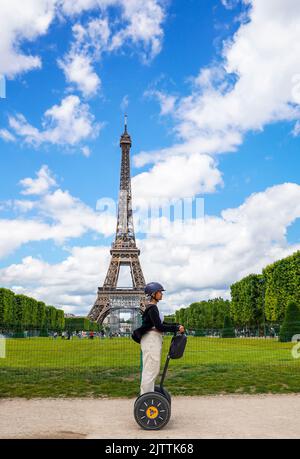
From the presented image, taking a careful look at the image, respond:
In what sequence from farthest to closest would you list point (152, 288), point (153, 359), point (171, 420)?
point (171, 420) → point (152, 288) → point (153, 359)

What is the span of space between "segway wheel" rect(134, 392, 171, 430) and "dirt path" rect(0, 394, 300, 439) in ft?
0.45

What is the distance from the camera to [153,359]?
814 cm

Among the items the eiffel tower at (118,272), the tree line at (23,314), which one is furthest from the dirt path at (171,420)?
the eiffel tower at (118,272)

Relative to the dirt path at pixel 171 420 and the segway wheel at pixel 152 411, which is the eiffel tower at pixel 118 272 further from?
the segway wheel at pixel 152 411

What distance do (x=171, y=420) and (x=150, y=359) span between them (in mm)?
1442

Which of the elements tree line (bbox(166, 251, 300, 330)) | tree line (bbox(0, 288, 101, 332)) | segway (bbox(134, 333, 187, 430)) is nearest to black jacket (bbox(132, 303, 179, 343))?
segway (bbox(134, 333, 187, 430))

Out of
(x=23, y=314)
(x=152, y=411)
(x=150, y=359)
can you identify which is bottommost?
(x=152, y=411)

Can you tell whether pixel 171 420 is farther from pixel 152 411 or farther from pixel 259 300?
pixel 259 300

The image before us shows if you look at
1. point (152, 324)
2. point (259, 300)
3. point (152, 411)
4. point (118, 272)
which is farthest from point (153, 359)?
point (118, 272)

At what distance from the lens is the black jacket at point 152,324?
814cm

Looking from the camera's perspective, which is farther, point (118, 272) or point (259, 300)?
point (118, 272)

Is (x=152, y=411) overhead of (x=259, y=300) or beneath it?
beneath
